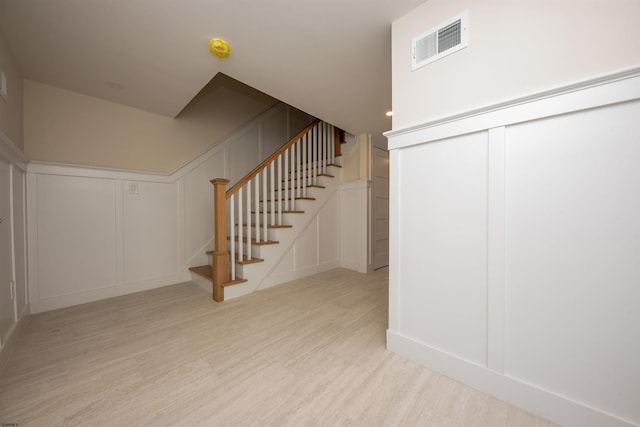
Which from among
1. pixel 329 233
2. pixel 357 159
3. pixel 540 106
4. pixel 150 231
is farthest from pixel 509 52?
pixel 150 231

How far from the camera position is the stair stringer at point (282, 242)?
104 inches

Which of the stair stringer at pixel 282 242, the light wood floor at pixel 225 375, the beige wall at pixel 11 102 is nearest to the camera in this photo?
the light wood floor at pixel 225 375

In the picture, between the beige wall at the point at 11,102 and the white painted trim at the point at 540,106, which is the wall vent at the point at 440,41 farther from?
the beige wall at the point at 11,102

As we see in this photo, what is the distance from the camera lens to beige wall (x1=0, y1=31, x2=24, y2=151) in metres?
1.64

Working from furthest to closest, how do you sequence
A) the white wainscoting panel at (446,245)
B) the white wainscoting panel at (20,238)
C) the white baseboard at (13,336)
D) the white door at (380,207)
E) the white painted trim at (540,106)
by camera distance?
the white door at (380,207)
the white wainscoting panel at (20,238)
the white baseboard at (13,336)
the white wainscoting panel at (446,245)
the white painted trim at (540,106)

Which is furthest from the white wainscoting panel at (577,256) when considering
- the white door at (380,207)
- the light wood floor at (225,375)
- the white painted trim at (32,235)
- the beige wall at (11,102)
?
the white painted trim at (32,235)

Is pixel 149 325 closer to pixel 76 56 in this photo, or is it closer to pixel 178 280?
pixel 178 280

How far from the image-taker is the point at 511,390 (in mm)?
1108

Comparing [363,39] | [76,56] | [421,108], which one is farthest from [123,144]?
[421,108]

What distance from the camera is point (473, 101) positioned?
121cm

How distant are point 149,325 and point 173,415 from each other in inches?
44.5

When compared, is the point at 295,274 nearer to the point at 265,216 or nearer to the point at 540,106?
the point at 265,216

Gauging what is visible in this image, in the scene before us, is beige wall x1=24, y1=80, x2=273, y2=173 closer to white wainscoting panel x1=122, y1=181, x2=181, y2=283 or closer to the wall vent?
white wainscoting panel x1=122, y1=181, x2=181, y2=283

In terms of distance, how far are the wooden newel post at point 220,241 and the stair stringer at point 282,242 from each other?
0.39ft
